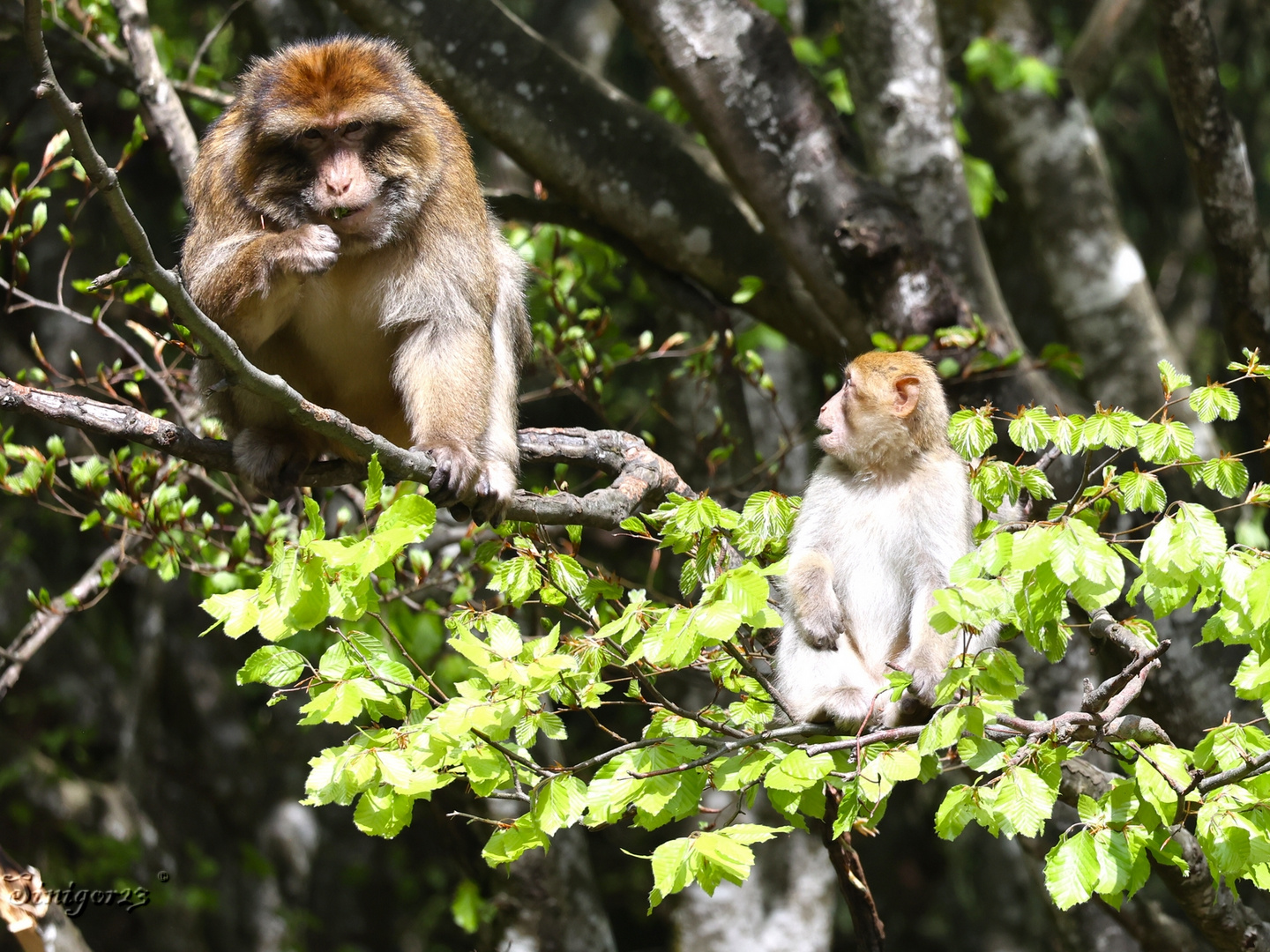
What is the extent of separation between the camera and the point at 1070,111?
20.3ft

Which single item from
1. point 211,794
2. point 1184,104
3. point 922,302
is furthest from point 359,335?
point 211,794

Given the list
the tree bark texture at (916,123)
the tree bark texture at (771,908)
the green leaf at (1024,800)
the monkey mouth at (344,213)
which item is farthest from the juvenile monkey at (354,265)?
the tree bark texture at (771,908)

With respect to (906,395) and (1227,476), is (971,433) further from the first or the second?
(906,395)

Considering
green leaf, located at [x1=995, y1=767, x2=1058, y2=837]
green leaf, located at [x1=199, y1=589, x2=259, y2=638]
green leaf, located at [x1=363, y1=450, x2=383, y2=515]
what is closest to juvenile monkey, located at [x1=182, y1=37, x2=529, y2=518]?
green leaf, located at [x1=363, y1=450, x2=383, y2=515]

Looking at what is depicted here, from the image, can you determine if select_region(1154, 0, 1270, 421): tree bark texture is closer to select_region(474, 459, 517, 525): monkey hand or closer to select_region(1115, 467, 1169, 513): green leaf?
select_region(1115, 467, 1169, 513): green leaf

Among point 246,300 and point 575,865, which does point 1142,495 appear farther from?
point 575,865

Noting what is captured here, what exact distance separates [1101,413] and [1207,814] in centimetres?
79

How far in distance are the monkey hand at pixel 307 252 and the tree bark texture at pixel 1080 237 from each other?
143 inches

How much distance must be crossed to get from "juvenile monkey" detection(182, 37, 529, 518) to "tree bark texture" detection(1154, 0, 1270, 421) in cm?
292

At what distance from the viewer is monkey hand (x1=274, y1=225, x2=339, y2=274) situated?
10.3 ft

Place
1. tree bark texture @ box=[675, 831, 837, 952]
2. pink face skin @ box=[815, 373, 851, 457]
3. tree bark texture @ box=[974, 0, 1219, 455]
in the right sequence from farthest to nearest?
Answer: tree bark texture @ box=[675, 831, 837, 952], tree bark texture @ box=[974, 0, 1219, 455], pink face skin @ box=[815, 373, 851, 457]

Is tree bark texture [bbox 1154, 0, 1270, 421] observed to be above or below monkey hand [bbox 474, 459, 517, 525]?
above

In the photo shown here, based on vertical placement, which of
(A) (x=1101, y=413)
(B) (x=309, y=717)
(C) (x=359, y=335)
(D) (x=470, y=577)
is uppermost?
(A) (x=1101, y=413)

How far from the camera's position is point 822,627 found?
334cm
